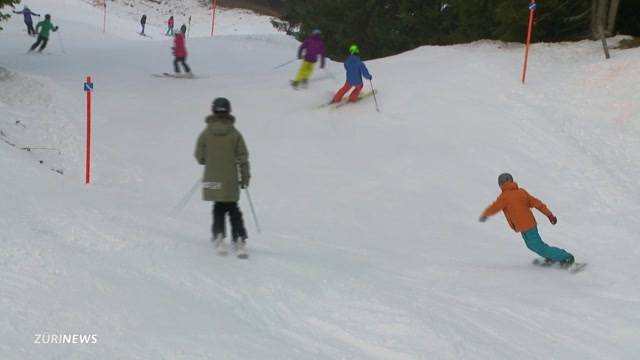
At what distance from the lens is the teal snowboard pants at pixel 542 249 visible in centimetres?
822

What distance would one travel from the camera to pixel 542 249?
8266 mm

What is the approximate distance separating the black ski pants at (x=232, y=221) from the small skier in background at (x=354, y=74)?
27.4 ft

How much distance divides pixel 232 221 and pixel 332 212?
3638 millimetres

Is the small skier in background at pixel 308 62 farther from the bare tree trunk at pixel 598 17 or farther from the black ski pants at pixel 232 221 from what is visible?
the black ski pants at pixel 232 221

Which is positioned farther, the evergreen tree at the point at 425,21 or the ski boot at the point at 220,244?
the evergreen tree at the point at 425,21

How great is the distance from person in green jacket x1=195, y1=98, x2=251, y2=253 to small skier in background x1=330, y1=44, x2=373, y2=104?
832 centimetres

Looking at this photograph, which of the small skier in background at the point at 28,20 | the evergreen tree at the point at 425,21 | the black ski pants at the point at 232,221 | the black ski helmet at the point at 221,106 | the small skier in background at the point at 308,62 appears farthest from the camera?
the small skier in background at the point at 28,20

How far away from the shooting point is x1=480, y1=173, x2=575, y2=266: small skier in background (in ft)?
27.0

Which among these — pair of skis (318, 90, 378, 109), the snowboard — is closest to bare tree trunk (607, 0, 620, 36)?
pair of skis (318, 90, 378, 109)

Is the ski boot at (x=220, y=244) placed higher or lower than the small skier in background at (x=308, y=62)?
lower

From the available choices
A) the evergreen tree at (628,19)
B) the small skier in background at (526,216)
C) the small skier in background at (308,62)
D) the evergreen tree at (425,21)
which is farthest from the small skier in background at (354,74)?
the evergreen tree at (628,19)

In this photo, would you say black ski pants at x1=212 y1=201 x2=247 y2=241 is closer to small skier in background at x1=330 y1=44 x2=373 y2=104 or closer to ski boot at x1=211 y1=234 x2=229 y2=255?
ski boot at x1=211 y1=234 x2=229 y2=255
